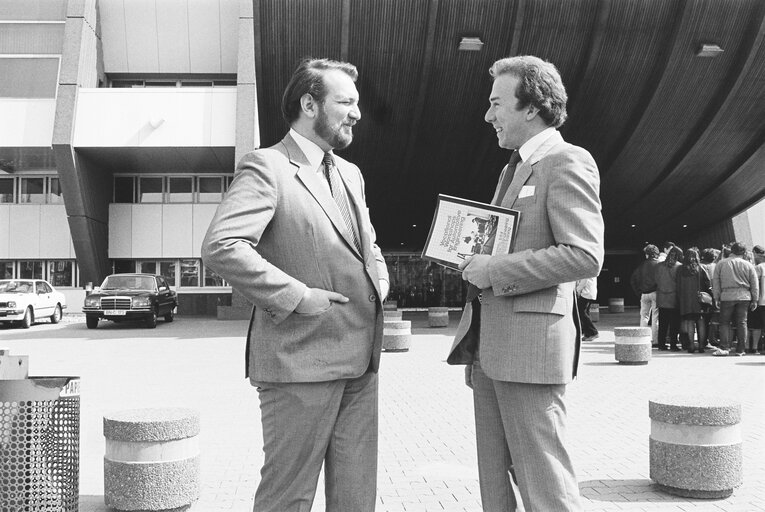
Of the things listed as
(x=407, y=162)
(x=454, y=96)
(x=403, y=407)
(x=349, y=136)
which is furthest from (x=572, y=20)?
(x=349, y=136)

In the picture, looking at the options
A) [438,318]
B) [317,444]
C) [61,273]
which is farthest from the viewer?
[61,273]

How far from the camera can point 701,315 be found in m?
13.8

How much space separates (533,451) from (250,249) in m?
1.39

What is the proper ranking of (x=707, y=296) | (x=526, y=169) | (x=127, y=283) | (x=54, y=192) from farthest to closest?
(x=54, y=192) → (x=127, y=283) → (x=707, y=296) → (x=526, y=169)

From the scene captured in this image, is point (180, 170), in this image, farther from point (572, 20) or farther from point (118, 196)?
point (572, 20)

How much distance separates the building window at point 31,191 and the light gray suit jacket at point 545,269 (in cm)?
3246

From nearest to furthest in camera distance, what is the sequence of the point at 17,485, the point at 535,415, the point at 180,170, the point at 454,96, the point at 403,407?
the point at 535,415
the point at 17,485
the point at 403,407
the point at 454,96
the point at 180,170

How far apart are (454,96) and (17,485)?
878 inches

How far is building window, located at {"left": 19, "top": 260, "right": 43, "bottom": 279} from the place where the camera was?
3078 cm

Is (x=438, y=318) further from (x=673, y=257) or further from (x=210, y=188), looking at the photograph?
(x=210, y=188)

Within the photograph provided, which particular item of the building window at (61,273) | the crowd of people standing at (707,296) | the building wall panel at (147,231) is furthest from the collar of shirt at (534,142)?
the building window at (61,273)

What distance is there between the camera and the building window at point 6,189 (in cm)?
3117

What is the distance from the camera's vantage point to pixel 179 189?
3159 centimetres

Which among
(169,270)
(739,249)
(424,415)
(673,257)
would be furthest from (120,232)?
(424,415)
